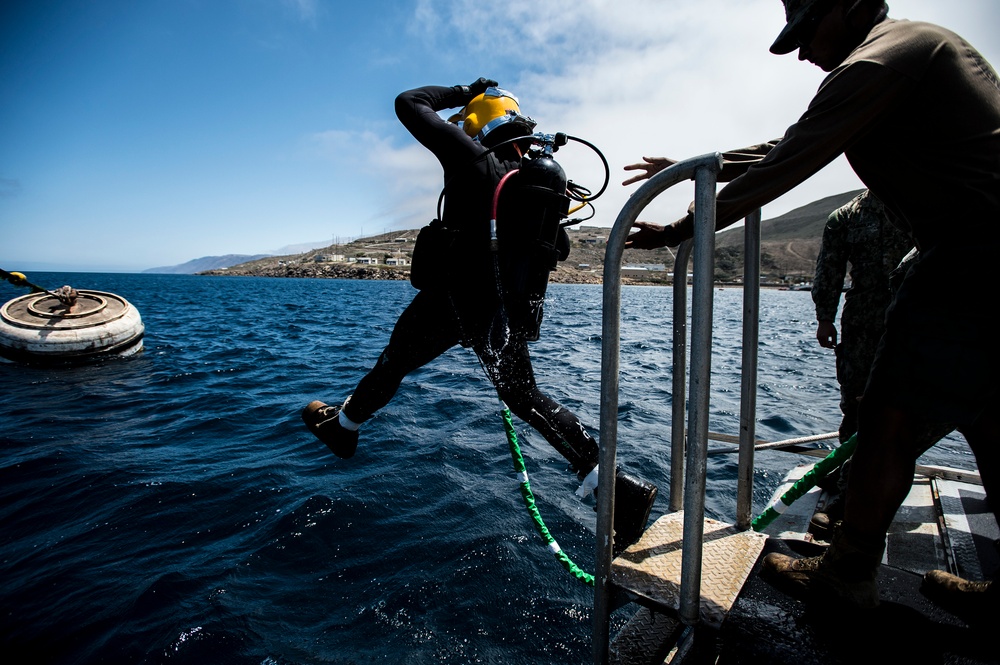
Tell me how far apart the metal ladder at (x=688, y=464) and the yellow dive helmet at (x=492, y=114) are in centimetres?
115

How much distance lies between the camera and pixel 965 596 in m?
1.65

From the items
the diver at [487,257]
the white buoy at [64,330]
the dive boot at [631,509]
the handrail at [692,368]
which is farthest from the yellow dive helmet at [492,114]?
the white buoy at [64,330]

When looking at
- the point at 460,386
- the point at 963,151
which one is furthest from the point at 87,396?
the point at 963,151

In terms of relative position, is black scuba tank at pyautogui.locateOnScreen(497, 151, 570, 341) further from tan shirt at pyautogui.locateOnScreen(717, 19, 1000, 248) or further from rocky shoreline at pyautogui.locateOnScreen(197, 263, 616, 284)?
rocky shoreline at pyautogui.locateOnScreen(197, 263, 616, 284)

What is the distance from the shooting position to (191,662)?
8.93 feet

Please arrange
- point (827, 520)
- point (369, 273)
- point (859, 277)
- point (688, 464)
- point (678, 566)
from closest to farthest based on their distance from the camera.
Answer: point (688, 464), point (678, 566), point (827, 520), point (859, 277), point (369, 273)

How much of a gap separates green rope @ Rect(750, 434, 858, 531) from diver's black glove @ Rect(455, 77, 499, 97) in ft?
8.36

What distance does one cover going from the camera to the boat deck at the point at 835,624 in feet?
4.90

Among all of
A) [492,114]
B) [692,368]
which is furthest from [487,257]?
[692,368]

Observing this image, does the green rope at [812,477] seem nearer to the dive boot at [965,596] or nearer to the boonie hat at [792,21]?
the dive boot at [965,596]

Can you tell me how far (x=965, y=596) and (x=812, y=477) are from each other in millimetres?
696

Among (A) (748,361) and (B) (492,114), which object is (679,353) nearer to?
(A) (748,361)

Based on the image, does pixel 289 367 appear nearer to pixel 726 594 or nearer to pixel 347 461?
pixel 347 461

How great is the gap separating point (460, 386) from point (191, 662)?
686cm
